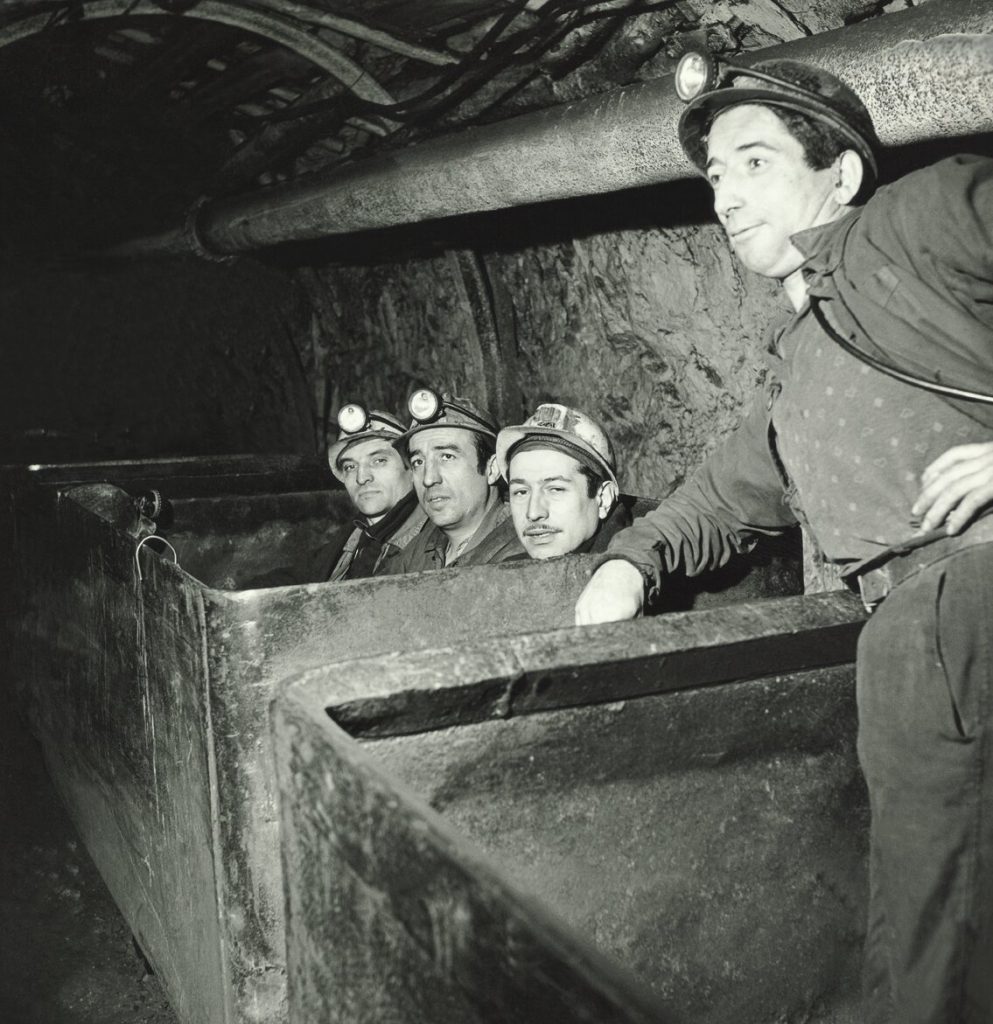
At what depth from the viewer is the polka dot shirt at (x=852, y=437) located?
1709mm

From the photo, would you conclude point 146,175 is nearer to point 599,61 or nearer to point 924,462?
point 599,61

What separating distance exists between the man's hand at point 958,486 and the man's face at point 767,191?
536mm

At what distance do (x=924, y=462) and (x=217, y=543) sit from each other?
3.49 meters

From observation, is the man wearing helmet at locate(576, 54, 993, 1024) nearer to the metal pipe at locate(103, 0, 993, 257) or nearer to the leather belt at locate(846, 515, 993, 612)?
the leather belt at locate(846, 515, 993, 612)

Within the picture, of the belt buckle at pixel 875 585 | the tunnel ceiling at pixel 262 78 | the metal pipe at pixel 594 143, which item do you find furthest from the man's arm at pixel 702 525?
the tunnel ceiling at pixel 262 78

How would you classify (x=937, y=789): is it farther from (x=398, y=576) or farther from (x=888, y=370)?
(x=398, y=576)

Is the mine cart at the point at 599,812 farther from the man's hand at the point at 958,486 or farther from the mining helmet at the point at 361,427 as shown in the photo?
the mining helmet at the point at 361,427

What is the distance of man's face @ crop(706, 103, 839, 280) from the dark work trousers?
2.39 feet

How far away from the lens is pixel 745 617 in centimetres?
193

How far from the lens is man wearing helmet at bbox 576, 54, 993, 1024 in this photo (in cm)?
161

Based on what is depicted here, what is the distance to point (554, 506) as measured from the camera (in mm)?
3305

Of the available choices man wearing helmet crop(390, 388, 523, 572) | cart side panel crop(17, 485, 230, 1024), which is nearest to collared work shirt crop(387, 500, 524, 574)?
man wearing helmet crop(390, 388, 523, 572)

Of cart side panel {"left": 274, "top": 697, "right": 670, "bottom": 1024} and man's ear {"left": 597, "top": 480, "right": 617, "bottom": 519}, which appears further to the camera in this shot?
man's ear {"left": 597, "top": 480, "right": 617, "bottom": 519}

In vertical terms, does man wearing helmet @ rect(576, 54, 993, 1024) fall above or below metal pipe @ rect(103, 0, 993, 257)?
below
